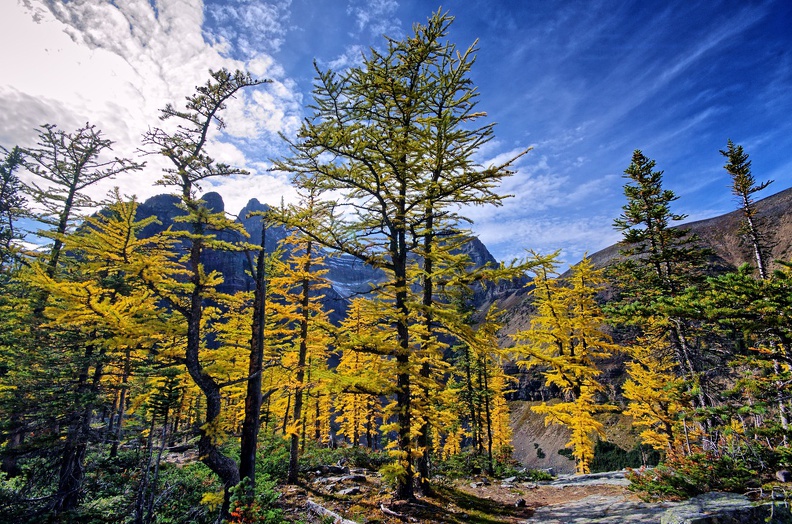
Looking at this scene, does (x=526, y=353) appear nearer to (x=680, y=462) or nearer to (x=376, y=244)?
(x=680, y=462)

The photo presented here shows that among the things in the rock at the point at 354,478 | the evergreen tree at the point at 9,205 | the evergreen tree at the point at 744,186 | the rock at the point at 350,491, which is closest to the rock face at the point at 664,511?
the rock at the point at 350,491

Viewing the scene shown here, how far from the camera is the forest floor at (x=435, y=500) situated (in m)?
9.30

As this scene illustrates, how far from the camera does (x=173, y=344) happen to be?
1377 cm

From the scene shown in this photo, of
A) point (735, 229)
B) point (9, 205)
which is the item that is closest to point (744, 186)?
point (9, 205)

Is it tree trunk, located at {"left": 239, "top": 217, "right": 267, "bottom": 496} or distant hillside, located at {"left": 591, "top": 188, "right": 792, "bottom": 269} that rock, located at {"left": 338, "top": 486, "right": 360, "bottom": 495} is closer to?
tree trunk, located at {"left": 239, "top": 217, "right": 267, "bottom": 496}

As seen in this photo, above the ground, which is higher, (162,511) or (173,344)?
(173,344)

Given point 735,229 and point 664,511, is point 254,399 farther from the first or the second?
point 735,229

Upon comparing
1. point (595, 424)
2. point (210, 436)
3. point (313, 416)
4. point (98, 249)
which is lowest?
point (313, 416)

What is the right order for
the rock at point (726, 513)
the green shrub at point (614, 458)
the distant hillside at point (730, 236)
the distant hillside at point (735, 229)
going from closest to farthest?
the rock at point (726, 513) → the green shrub at point (614, 458) → the distant hillside at point (735, 229) → the distant hillside at point (730, 236)

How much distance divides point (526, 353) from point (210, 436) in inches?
463

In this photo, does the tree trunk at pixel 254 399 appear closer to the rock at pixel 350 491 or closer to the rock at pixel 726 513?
the rock at pixel 350 491

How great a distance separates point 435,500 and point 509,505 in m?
2.87

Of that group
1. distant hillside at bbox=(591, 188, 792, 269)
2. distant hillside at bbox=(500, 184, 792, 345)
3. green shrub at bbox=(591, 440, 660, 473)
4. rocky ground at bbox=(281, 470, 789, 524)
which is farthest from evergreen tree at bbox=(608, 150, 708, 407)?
distant hillside at bbox=(591, 188, 792, 269)

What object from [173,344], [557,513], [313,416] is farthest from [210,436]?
[313,416]
